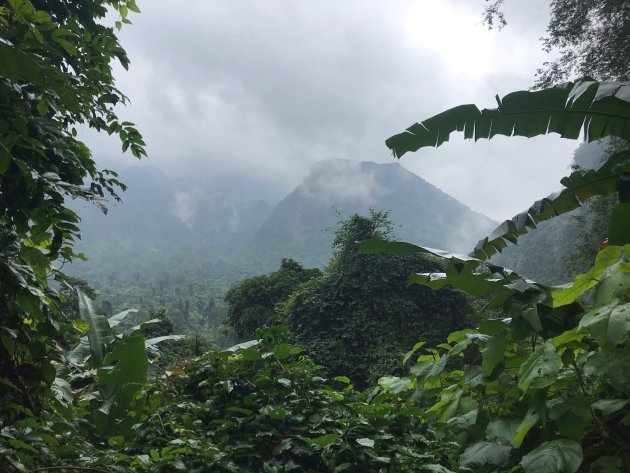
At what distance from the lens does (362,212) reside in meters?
174

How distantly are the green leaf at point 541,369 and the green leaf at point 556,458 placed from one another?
150 millimetres

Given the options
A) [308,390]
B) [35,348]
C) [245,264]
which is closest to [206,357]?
[308,390]

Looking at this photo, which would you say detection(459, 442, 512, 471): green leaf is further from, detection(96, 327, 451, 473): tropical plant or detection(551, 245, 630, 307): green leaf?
detection(96, 327, 451, 473): tropical plant

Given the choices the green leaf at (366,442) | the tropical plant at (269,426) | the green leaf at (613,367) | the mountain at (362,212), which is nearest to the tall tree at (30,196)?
the tropical plant at (269,426)

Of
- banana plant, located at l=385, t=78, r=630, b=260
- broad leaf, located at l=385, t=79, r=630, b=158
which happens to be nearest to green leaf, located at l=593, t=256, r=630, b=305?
banana plant, located at l=385, t=78, r=630, b=260

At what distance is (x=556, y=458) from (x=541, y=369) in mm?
206

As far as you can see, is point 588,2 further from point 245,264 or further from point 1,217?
point 245,264

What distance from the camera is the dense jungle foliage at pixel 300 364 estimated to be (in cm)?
125

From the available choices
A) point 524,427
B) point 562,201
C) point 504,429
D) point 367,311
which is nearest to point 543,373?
point 524,427

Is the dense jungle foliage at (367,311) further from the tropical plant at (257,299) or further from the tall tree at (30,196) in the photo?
the tall tree at (30,196)

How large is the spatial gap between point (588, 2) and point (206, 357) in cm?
1287

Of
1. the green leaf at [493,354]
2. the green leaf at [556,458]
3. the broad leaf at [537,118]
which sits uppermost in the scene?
the broad leaf at [537,118]

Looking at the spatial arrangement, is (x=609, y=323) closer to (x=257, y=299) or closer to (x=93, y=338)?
(x=93, y=338)

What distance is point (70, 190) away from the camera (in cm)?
183
